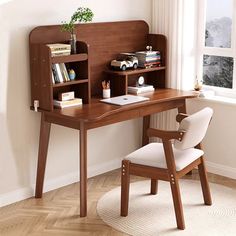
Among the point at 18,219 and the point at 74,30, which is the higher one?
the point at 74,30

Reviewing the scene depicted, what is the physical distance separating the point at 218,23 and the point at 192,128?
161 cm

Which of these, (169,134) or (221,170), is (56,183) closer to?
(169,134)

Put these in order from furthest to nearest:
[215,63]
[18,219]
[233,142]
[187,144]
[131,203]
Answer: [215,63] < [233,142] < [131,203] < [18,219] < [187,144]

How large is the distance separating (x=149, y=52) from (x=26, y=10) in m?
1.19

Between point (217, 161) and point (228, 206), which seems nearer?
point (228, 206)

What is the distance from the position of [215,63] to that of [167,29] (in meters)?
0.53

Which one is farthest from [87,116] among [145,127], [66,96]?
[145,127]

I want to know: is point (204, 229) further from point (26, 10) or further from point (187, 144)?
point (26, 10)

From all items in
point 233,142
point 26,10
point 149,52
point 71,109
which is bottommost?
point 233,142

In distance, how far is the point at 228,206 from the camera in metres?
3.84

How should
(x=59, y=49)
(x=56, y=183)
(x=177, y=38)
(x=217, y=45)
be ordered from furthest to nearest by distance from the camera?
(x=217, y=45)
(x=177, y=38)
(x=56, y=183)
(x=59, y=49)

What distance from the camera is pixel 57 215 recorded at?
3.72 m

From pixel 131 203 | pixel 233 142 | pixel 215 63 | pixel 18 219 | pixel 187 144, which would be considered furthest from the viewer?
pixel 215 63

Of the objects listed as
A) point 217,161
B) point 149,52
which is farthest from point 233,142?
point 149,52
